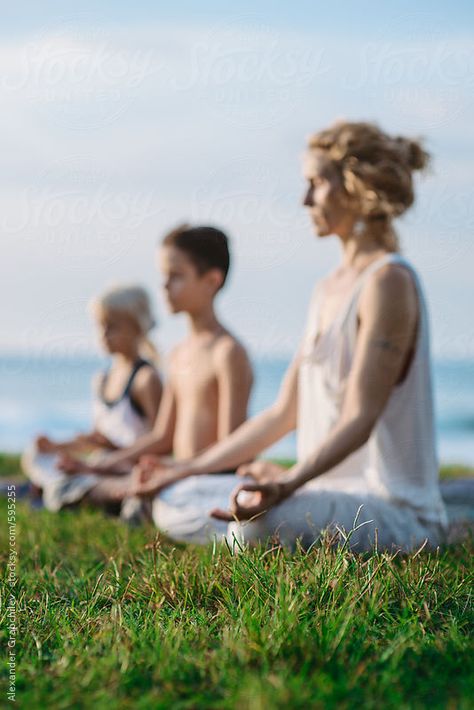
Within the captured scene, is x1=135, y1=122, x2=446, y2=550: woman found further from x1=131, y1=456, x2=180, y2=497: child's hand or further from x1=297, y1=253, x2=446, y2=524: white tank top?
x1=131, y1=456, x2=180, y2=497: child's hand

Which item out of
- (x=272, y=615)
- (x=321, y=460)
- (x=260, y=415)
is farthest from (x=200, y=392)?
(x=272, y=615)

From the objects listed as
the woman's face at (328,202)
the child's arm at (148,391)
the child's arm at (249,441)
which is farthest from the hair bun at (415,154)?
the child's arm at (148,391)

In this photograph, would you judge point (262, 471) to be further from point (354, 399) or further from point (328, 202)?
point (328, 202)

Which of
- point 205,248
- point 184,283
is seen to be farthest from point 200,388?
point 205,248

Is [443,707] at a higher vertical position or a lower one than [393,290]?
lower

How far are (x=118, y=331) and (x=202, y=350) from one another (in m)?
1.36

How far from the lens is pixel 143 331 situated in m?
6.39

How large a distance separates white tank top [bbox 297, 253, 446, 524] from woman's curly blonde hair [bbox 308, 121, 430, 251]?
0.22 m

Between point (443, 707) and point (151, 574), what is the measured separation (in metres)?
1.07

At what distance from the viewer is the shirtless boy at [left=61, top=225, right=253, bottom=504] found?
488 cm

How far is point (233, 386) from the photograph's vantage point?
4859 millimetres

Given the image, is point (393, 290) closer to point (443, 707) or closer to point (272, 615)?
point (272, 615)

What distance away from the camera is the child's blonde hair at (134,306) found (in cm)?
632

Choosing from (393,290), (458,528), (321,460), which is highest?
(393,290)
